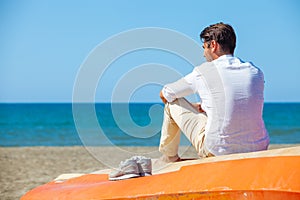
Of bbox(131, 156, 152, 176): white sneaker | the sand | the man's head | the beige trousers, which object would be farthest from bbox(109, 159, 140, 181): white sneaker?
the sand

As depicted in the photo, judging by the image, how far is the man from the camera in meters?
3.21

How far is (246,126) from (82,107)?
5.18 ft

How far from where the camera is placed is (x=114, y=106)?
415 centimetres

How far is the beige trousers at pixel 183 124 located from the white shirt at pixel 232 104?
0.39 ft

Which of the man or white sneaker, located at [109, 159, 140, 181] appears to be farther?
white sneaker, located at [109, 159, 140, 181]

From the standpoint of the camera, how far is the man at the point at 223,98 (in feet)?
10.5

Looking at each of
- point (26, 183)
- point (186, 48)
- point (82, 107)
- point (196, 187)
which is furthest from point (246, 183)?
point (26, 183)

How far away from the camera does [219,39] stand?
335 cm

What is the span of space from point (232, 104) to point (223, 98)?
0.06m

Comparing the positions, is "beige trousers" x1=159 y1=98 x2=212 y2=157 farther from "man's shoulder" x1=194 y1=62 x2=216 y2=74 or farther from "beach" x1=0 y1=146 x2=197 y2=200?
"beach" x1=0 y1=146 x2=197 y2=200

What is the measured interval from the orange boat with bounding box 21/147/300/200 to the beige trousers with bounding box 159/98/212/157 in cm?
21

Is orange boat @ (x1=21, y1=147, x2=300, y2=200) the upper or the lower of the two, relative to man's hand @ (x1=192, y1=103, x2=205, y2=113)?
lower

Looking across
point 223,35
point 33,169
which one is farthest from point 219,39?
point 33,169

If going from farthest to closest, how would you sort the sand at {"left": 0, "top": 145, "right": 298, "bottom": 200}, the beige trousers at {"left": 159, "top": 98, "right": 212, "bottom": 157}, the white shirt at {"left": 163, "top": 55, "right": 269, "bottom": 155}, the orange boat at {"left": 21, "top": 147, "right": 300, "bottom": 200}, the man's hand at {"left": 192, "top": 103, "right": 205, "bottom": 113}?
the sand at {"left": 0, "top": 145, "right": 298, "bottom": 200}
the man's hand at {"left": 192, "top": 103, "right": 205, "bottom": 113}
the beige trousers at {"left": 159, "top": 98, "right": 212, "bottom": 157}
the white shirt at {"left": 163, "top": 55, "right": 269, "bottom": 155}
the orange boat at {"left": 21, "top": 147, "right": 300, "bottom": 200}
